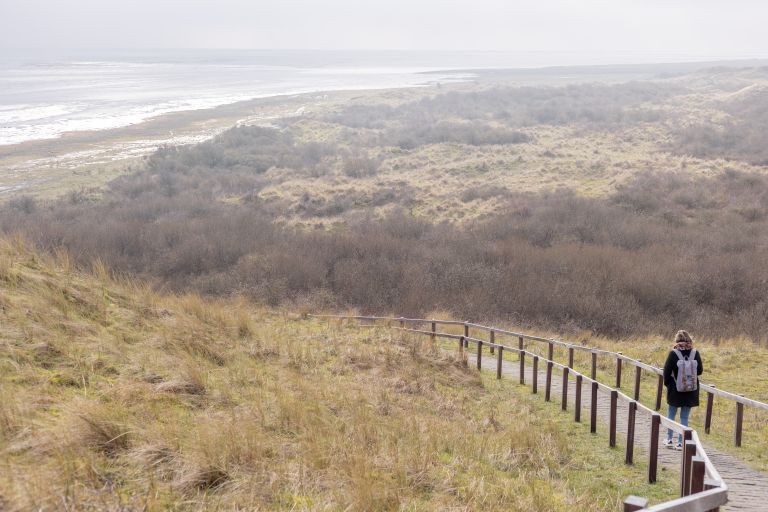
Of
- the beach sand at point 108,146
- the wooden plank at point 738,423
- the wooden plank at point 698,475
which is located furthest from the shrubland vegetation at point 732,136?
the beach sand at point 108,146

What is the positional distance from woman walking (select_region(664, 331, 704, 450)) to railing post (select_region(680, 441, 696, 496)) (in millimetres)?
2561

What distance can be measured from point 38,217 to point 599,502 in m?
39.6

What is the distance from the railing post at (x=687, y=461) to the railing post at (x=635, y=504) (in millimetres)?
2254

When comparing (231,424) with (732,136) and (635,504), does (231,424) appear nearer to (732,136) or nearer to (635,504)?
(635,504)

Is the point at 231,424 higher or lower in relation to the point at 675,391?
higher

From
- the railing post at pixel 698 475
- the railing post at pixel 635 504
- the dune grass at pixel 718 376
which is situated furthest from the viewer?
the dune grass at pixel 718 376

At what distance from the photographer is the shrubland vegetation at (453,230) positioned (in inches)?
971

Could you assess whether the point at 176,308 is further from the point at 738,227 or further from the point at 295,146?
the point at 295,146

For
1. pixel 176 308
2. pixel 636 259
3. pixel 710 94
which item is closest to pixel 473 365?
pixel 176 308

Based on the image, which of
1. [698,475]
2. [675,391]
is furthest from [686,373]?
[698,475]

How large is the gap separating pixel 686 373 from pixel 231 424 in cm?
595

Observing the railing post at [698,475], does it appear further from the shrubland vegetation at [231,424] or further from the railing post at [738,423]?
the railing post at [738,423]

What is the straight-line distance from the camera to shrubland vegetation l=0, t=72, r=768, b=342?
24656 millimetres

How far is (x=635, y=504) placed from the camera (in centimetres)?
396
